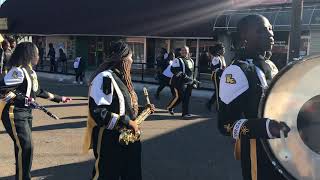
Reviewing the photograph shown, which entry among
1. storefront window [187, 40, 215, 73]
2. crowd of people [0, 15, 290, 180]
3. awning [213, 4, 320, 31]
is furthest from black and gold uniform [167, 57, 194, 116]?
storefront window [187, 40, 215, 73]

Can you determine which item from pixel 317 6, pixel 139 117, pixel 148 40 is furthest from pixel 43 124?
pixel 148 40

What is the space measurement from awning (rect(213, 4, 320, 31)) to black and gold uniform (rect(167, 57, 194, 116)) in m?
6.42

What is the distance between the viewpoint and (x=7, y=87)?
4906 mm

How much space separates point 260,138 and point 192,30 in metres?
17.2

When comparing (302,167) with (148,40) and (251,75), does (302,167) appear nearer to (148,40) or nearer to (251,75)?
(251,75)

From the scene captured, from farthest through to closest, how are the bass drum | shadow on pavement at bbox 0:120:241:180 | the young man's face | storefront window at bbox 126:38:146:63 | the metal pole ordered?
storefront window at bbox 126:38:146:63
the metal pole
shadow on pavement at bbox 0:120:241:180
the young man's face
the bass drum

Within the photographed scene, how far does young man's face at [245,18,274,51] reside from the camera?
9.32 ft

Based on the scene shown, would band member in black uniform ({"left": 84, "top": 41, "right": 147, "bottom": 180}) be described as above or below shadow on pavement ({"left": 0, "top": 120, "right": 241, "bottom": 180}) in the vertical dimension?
above

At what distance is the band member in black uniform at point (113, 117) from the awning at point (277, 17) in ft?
42.0

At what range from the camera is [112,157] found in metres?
3.95

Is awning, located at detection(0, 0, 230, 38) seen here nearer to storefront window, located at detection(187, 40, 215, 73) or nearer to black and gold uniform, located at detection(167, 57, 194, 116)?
storefront window, located at detection(187, 40, 215, 73)

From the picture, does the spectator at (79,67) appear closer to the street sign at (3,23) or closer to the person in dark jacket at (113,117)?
the street sign at (3,23)

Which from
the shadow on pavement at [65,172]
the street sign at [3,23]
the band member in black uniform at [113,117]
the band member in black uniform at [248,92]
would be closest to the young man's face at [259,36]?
the band member in black uniform at [248,92]

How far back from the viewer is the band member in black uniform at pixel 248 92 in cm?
275
